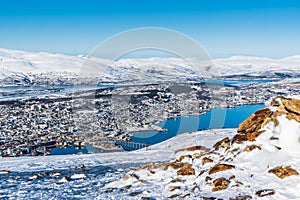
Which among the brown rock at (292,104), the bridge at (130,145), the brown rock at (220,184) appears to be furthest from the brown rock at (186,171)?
the bridge at (130,145)

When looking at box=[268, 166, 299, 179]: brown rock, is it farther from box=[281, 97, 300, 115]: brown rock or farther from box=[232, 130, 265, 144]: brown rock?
box=[281, 97, 300, 115]: brown rock

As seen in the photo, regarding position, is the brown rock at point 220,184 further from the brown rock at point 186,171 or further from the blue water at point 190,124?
the blue water at point 190,124

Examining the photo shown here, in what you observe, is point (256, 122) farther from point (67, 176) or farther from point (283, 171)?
point (67, 176)

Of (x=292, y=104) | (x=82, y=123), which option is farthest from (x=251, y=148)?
(x=82, y=123)

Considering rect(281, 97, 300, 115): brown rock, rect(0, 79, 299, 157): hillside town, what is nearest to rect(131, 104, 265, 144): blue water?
rect(0, 79, 299, 157): hillside town

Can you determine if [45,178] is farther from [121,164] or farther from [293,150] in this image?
[293,150]

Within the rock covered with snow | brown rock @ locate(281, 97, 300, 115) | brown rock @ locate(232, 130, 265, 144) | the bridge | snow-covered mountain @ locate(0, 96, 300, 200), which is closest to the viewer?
the rock covered with snow
